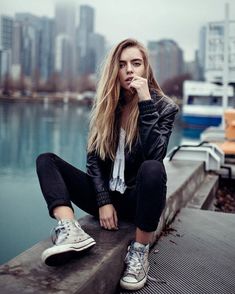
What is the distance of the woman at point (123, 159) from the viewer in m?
1.60

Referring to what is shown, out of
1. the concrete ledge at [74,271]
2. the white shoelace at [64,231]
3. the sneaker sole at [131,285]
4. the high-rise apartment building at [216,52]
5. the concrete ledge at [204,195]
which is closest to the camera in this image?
the concrete ledge at [74,271]

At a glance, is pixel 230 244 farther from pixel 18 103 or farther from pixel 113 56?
pixel 18 103

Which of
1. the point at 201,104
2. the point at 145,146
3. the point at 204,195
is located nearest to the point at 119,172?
the point at 145,146

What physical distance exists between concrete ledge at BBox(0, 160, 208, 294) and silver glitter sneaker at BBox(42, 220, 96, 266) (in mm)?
36

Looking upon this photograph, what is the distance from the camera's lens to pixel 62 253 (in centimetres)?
138

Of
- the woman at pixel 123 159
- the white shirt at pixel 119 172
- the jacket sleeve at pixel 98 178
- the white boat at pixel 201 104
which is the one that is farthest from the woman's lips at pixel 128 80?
the white boat at pixel 201 104

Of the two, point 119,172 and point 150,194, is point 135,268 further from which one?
point 119,172

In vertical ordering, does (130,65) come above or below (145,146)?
above

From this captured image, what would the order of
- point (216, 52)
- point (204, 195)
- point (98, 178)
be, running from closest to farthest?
point (98, 178)
point (204, 195)
point (216, 52)

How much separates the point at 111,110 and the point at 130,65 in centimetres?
22

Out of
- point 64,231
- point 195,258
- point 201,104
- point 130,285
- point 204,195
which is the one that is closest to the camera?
point 64,231

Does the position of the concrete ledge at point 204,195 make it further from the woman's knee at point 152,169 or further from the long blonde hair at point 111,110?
the woman's knee at point 152,169

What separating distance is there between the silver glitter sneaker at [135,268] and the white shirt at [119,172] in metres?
0.27

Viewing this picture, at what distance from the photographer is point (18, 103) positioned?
70500mm
